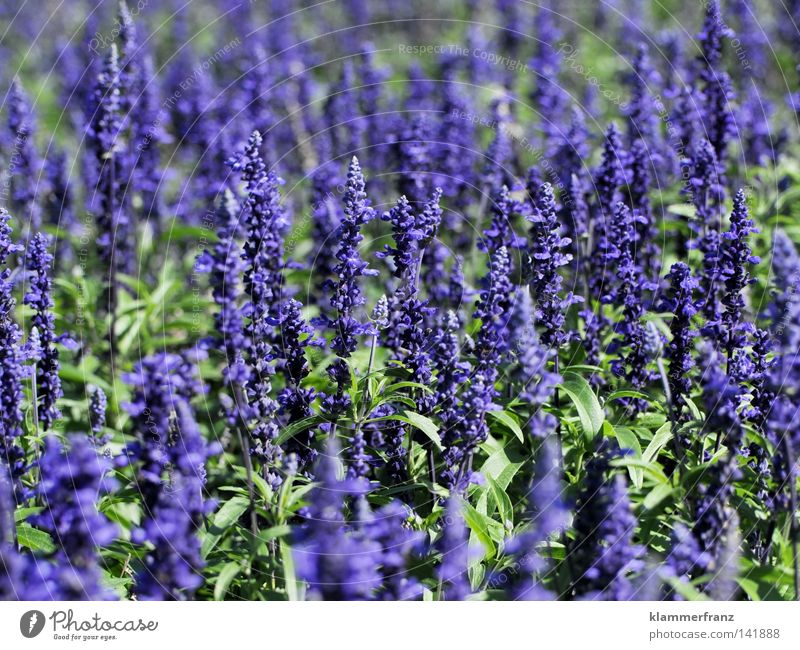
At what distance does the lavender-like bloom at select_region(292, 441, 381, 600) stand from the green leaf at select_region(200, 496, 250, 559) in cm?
69

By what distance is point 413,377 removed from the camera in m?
8.45

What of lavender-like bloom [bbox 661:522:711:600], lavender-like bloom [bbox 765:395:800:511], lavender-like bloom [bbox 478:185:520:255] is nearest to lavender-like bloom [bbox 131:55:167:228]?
lavender-like bloom [bbox 478:185:520:255]

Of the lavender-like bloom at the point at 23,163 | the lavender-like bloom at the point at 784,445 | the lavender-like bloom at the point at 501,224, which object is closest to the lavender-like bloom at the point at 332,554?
the lavender-like bloom at the point at 784,445

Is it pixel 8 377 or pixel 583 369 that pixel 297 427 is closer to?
pixel 8 377

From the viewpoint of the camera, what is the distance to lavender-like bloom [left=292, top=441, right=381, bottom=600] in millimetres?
5816

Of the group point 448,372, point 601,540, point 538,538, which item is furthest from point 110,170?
point 601,540

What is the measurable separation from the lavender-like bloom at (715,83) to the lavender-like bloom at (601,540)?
226 inches

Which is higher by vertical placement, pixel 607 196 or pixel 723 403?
pixel 607 196

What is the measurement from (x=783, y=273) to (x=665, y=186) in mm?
4393

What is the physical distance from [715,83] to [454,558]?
23.3 ft

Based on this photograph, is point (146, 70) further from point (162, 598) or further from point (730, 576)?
point (730, 576)

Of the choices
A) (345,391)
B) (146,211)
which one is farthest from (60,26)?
(345,391)

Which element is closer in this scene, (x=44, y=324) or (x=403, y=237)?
(x=403, y=237)

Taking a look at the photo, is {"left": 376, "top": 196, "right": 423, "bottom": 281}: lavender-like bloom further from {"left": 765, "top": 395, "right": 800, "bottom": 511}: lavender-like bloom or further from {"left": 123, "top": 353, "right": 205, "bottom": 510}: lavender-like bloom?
{"left": 765, "top": 395, "right": 800, "bottom": 511}: lavender-like bloom
